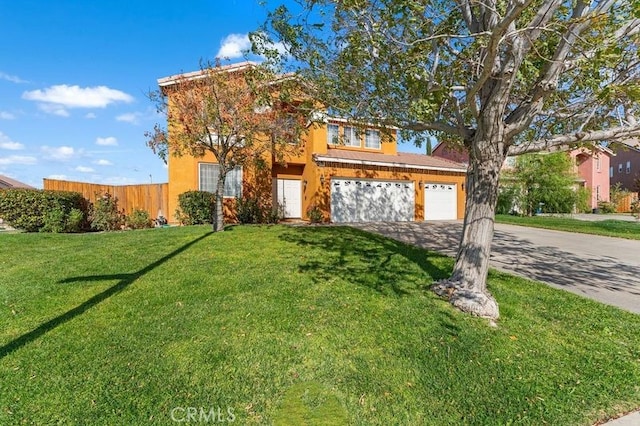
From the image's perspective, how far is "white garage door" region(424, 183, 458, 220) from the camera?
18.9 meters

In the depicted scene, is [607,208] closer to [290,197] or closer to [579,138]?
[290,197]

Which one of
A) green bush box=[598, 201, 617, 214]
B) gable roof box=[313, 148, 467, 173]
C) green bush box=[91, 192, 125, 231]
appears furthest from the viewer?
green bush box=[598, 201, 617, 214]

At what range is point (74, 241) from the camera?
993 cm

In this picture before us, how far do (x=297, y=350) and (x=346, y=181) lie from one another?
13.1 metres

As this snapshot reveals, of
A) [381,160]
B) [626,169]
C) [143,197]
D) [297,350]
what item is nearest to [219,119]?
[143,197]

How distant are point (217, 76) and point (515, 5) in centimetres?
872

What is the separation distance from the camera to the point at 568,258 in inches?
349

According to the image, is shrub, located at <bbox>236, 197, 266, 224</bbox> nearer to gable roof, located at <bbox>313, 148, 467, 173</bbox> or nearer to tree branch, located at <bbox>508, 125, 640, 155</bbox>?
gable roof, located at <bbox>313, 148, 467, 173</bbox>

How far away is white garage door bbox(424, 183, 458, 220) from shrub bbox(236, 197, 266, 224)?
9.66m

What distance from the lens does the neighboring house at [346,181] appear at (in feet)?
48.9

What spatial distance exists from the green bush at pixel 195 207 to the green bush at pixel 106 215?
8.59ft

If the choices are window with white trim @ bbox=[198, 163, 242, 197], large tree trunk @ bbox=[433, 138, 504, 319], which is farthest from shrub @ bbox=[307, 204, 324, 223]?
large tree trunk @ bbox=[433, 138, 504, 319]

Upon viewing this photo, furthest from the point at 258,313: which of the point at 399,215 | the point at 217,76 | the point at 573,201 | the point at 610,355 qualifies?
the point at 573,201

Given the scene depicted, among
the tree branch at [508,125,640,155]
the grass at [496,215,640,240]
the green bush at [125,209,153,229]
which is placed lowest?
the grass at [496,215,640,240]
